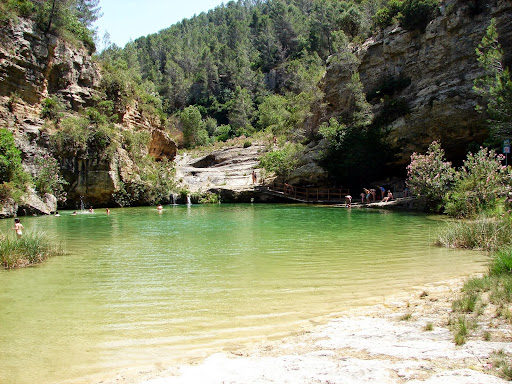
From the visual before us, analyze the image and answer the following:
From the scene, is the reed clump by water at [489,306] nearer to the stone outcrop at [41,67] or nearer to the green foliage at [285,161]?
the green foliage at [285,161]

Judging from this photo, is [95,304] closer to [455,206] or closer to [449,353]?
[449,353]

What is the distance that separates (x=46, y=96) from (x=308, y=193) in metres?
22.4

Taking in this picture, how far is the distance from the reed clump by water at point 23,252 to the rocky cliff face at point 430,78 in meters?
25.8

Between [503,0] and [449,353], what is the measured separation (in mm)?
30510

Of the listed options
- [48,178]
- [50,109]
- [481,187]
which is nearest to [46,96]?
[50,109]

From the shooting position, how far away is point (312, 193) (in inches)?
1324

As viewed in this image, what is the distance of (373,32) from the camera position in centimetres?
3844

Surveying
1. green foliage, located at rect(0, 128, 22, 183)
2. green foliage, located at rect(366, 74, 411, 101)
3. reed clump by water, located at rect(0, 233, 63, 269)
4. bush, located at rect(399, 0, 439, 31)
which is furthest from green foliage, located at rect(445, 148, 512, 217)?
green foliage, located at rect(0, 128, 22, 183)

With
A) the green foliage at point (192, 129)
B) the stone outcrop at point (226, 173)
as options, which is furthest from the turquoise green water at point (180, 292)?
the green foliage at point (192, 129)

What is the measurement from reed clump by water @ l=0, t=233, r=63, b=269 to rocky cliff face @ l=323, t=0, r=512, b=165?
1014 inches

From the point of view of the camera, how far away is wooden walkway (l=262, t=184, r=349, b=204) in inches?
1278

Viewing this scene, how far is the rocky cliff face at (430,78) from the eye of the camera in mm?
26031

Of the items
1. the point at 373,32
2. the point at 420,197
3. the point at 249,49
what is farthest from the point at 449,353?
the point at 249,49

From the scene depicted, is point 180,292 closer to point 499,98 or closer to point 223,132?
point 499,98
